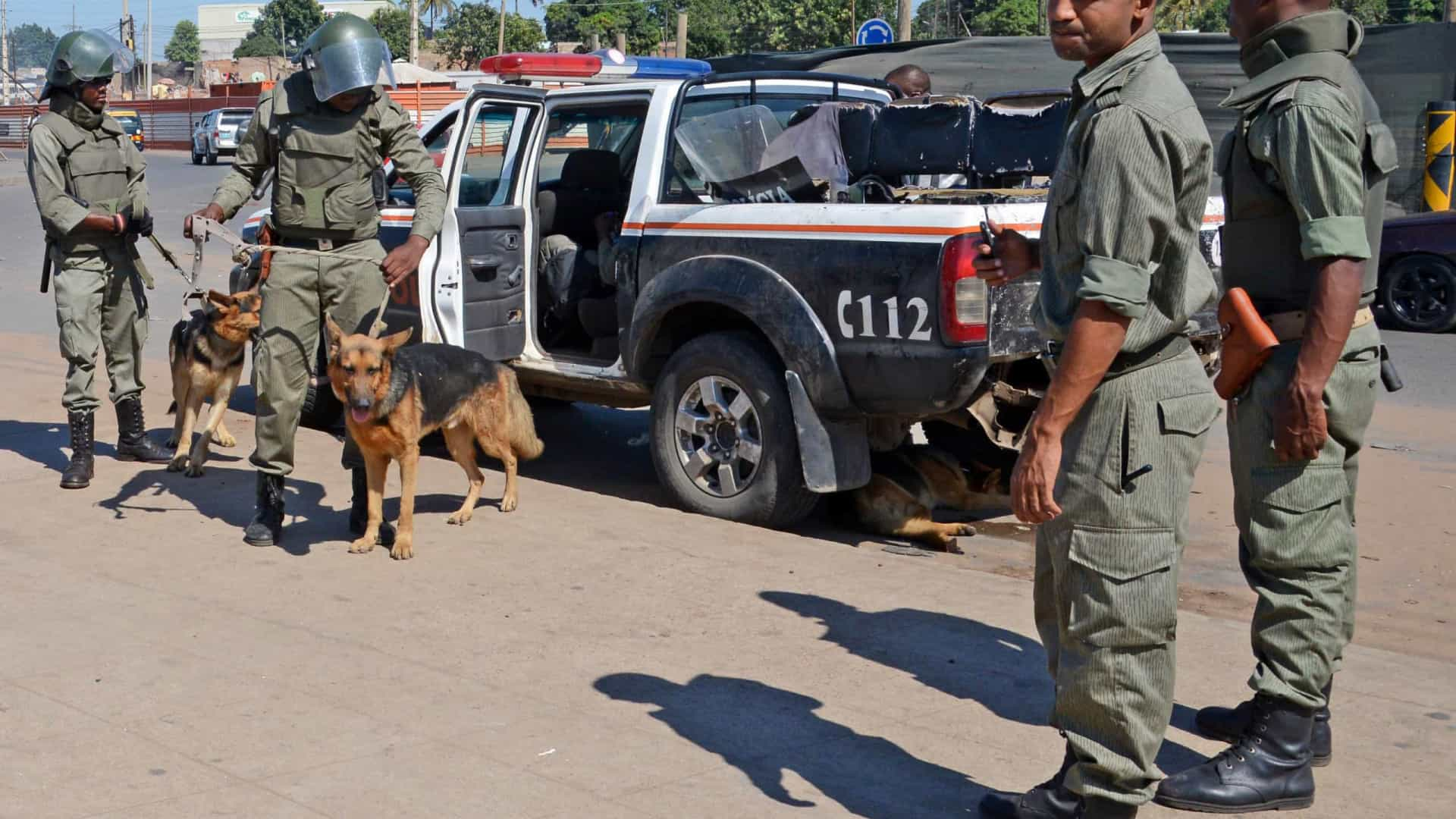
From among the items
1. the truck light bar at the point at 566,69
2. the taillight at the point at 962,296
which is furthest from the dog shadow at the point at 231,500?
the taillight at the point at 962,296

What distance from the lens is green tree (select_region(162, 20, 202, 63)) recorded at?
487ft

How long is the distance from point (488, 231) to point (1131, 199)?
5.15m

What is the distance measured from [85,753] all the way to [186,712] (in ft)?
1.22

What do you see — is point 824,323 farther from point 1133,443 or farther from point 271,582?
point 1133,443

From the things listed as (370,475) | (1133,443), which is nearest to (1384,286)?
(370,475)

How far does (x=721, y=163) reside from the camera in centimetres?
699

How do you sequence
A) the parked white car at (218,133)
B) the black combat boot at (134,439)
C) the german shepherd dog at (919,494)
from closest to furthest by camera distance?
the german shepherd dog at (919,494) → the black combat boot at (134,439) → the parked white car at (218,133)

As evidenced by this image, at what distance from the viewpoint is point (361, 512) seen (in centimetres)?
665

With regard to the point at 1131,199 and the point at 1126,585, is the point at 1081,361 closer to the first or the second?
the point at 1131,199

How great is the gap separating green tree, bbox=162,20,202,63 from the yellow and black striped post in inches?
5653

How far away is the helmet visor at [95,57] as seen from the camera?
7461 millimetres

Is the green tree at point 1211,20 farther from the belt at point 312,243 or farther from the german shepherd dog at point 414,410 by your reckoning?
the belt at point 312,243

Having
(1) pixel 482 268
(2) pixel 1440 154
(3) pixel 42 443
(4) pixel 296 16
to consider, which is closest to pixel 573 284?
(1) pixel 482 268

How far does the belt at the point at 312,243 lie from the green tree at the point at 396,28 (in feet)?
258
